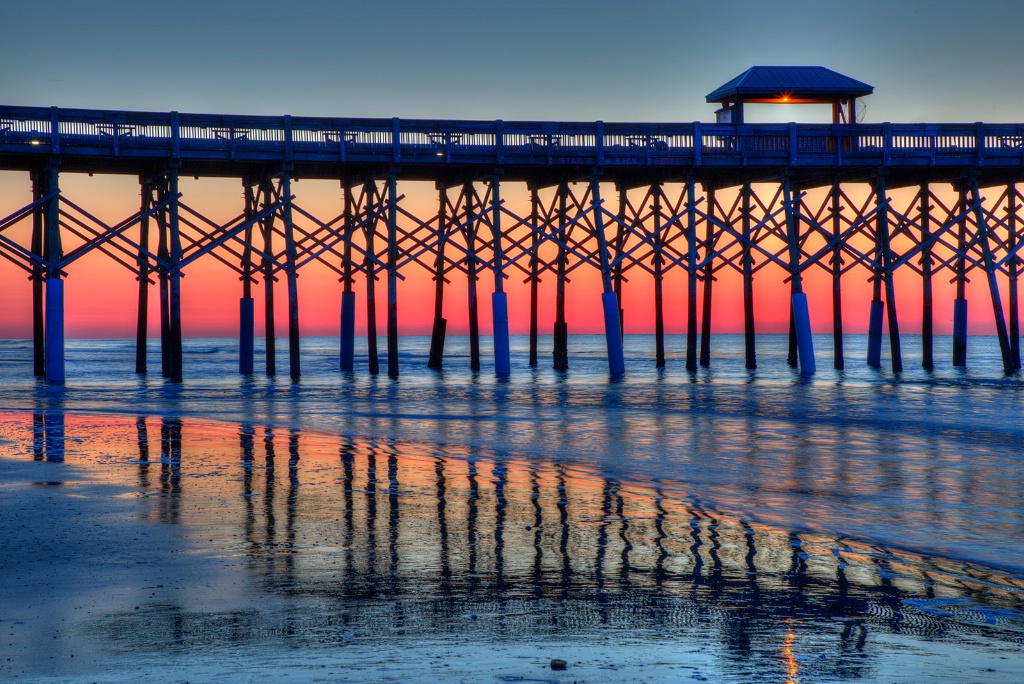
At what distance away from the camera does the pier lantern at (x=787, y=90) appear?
2884 cm

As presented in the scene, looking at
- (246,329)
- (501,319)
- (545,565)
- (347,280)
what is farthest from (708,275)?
(545,565)

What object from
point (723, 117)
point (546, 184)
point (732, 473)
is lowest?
point (732, 473)

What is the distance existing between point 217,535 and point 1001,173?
28.3 m

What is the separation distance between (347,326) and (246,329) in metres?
2.78

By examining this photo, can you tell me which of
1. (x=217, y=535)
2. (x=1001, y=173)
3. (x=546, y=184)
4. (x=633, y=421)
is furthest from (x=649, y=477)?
(x=1001, y=173)

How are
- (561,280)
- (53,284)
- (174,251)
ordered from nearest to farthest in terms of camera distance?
(53,284) < (174,251) < (561,280)

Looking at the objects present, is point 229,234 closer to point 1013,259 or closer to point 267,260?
point 267,260

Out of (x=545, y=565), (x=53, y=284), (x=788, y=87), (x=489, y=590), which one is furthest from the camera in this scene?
(x=788, y=87)

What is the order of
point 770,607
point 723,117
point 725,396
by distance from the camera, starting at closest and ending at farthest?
point 770,607, point 725,396, point 723,117

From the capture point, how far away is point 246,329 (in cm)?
2822

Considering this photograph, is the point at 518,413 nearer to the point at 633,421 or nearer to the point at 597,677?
the point at 633,421

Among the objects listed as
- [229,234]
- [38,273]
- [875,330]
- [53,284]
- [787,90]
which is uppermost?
[787,90]

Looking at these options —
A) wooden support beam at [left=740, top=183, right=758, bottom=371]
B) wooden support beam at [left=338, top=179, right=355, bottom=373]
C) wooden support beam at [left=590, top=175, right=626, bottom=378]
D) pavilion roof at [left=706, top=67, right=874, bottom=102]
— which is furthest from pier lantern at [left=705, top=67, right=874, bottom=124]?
wooden support beam at [left=338, top=179, right=355, bottom=373]

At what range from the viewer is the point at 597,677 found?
15.0 feet
